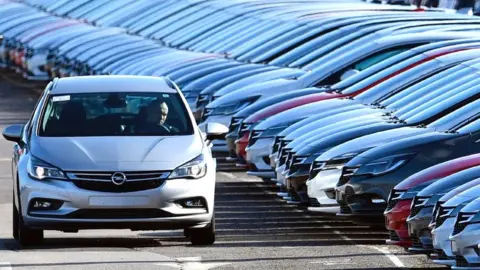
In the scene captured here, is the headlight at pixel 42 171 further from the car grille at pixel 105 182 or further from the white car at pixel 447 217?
the white car at pixel 447 217

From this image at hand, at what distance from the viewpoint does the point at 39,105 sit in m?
14.6

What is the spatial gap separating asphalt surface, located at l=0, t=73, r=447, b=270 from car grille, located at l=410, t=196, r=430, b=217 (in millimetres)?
435

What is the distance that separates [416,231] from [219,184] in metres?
6.71

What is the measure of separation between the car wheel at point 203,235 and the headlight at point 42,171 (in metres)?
1.16

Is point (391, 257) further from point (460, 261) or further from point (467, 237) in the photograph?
point (467, 237)

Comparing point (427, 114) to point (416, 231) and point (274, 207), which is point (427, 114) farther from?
point (416, 231)

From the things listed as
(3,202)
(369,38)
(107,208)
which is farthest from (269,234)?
(369,38)

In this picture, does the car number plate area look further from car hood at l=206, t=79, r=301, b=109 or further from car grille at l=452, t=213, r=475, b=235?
car hood at l=206, t=79, r=301, b=109

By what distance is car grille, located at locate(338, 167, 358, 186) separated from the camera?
14.2 m

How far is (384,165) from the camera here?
1398cm

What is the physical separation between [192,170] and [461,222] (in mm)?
2861

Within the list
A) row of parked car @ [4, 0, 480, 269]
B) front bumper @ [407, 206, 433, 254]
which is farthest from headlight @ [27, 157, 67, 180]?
front bumper @ [407, 206, 433, 254]

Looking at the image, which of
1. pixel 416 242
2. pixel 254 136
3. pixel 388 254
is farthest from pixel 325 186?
pixel 254 136

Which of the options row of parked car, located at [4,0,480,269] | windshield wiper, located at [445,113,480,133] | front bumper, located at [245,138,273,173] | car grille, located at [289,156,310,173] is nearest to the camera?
row of parked car, located at [4,0,480,269]
